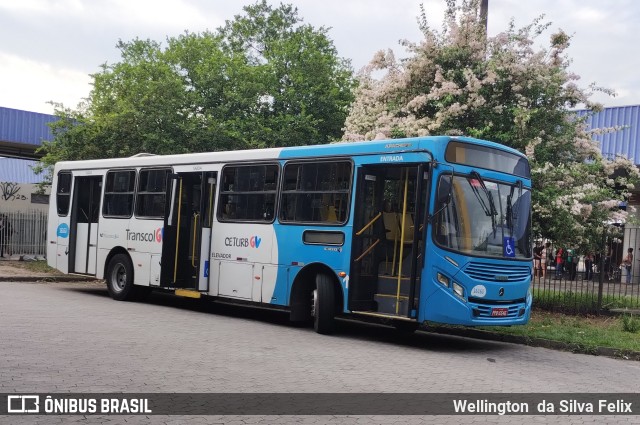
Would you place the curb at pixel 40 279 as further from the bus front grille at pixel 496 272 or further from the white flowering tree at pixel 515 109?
the bus front grille at pixel 496 272

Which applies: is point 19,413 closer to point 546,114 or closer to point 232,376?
point 232,376

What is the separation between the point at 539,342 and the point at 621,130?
18346mm

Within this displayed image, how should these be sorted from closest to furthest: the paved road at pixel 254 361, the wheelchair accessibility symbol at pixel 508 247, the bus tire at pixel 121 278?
the paved road at pixel 254 361, the wheelchair accessibility symbol at pixel 508 247, the bus tire at pixel 121 278

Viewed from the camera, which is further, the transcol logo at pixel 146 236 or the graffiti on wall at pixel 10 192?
the graffiti on wall at pixel 10 192

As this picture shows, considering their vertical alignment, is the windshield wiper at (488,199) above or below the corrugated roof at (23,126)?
below

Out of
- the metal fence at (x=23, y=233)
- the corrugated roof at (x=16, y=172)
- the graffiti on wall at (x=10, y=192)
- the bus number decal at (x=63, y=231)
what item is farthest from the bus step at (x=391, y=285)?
the corrugated roof at (x=16, y=172)

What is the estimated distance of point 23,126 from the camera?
35.9m

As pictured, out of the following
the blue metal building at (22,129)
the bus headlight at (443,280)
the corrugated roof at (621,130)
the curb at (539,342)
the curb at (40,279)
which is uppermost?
the corrugated roof at (621,130)

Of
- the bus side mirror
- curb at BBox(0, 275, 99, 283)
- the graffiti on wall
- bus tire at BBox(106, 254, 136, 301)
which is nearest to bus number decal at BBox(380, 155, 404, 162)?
the bus side mirror

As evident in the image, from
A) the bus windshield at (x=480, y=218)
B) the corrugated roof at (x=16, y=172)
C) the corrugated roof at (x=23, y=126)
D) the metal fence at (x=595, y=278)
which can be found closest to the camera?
the bus windshield at (x=480, y=218)

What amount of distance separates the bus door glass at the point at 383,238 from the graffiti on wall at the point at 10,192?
92.1 ft

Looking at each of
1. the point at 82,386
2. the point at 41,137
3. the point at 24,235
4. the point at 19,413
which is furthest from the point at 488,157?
the point at 41,137

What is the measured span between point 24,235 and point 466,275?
79.3ft

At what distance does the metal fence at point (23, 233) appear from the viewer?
3022 cm
